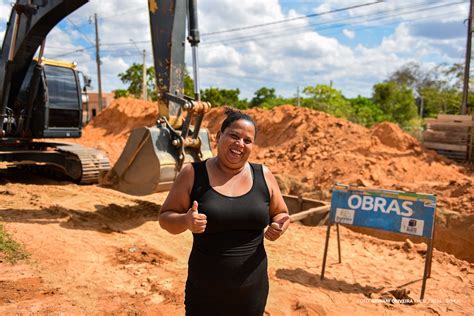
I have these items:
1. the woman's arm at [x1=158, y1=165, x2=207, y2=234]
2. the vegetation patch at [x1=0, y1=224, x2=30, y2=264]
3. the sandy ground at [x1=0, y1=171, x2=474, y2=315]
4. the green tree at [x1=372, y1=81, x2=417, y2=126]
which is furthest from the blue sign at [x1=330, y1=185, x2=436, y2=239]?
the green tree at [x1=372, y1=81, x2=417, y2=126]

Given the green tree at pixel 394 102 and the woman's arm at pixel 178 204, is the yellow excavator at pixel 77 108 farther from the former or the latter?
the green tree at pixel 394 102

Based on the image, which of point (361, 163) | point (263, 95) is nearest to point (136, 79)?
point (263, 95)

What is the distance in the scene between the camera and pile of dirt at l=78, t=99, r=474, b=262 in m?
8.31

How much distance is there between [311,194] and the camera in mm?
10266

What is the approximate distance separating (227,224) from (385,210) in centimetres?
368

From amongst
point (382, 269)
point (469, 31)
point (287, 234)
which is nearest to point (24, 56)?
point (287, 234)

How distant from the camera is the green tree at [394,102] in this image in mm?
31150

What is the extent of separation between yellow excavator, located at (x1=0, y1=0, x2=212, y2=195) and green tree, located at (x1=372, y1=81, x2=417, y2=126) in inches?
945

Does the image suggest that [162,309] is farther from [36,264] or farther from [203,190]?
[203,190]

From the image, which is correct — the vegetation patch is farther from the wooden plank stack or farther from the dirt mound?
the wooden plank stack

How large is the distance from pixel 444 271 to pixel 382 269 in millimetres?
861

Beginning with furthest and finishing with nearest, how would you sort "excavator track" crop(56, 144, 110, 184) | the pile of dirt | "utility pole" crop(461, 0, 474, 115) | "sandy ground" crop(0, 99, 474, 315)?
"utility pole" crop(461, 0, 474, 115) → "excavator track" crop(56, 144, 110, 184) → the pile of dirt → "sandy ground" crop(0, 99, 474, 315)

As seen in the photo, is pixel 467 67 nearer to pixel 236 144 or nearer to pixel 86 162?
pixel 86 162

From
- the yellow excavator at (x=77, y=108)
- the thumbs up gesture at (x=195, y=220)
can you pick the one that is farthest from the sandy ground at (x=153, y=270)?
the thumbs up gesture at (x=195, y=220)
